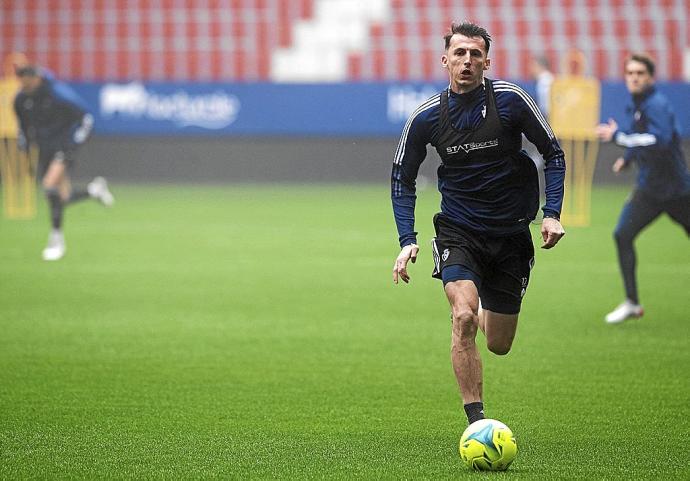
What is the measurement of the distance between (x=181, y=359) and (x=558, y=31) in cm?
2085

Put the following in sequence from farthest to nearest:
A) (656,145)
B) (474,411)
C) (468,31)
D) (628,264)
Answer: (628,264)
(656,145)
(468,31)
(474,411)

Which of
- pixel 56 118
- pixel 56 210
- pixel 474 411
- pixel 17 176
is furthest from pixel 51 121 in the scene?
pixel 474 411

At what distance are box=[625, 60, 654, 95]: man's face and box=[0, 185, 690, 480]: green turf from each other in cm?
205

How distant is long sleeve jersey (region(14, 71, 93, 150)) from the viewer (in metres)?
17.1

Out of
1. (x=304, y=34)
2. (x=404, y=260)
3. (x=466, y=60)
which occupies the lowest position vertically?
(x=404, y=260)

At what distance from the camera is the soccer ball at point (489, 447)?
604 centimetres

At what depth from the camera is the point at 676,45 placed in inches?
1104

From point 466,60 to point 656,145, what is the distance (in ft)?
16.2

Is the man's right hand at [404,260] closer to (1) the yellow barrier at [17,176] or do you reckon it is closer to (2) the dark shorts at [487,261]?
(2) the dark shorts at [487,261]

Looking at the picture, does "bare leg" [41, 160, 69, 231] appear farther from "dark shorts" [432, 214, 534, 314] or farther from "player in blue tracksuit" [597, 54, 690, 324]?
"dark shorts" [432, 214, 534, 314]

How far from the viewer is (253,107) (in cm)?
2645

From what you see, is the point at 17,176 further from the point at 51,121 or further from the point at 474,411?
the point at 474,411

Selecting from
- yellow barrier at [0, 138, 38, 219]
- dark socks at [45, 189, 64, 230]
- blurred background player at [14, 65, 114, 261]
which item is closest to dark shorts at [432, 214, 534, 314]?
dark socks at [45, 189, 64, 230]

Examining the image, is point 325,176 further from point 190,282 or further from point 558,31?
point 190,282
